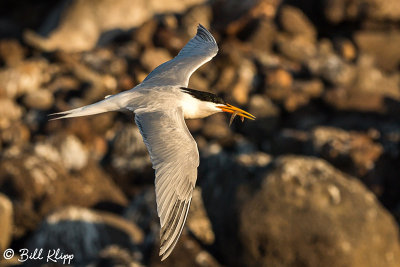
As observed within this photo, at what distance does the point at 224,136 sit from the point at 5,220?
4183 millimetres

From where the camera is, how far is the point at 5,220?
7.98 metres

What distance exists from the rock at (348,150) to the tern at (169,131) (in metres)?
3.98

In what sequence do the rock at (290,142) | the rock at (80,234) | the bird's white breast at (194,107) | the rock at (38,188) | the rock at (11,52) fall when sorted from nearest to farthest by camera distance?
the bird's white breast at (194,107) → the rock at (80,234) → the rock at (38,188) → the rock at (290,142) → the rock at (11,52)

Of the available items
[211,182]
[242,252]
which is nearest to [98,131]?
[211,182]

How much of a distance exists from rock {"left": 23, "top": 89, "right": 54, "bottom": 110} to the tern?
642 cm

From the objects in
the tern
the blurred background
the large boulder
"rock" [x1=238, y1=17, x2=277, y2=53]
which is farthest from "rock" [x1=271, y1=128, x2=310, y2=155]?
the tern

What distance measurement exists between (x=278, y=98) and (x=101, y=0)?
540 cm

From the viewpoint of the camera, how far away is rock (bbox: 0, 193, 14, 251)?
792cm

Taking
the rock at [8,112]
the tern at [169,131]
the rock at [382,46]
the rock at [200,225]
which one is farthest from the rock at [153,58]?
the tern at [169,131]

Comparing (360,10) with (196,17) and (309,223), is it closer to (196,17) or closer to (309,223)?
(196,17)

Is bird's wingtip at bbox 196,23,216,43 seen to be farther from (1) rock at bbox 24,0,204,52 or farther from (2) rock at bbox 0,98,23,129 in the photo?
(1) rock at bbox 24,0,204,52

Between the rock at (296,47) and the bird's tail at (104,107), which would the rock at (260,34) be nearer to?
the rock at (296,47)

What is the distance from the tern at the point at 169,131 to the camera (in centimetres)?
477

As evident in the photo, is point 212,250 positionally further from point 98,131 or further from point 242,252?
point 98,131
